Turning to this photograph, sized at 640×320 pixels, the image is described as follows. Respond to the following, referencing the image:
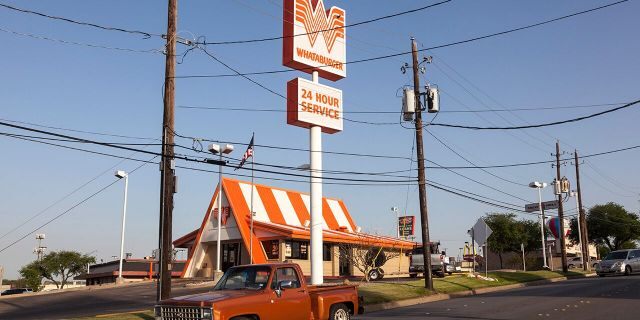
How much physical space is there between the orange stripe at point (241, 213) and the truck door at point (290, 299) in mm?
25495

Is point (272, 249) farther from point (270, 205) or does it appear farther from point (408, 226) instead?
point (408, 226)

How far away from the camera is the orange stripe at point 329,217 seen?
45781 millimetres

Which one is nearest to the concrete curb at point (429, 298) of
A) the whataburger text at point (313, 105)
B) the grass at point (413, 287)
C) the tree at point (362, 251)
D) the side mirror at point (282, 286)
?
the grass at point (413, 287)

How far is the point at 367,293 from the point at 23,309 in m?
15.6

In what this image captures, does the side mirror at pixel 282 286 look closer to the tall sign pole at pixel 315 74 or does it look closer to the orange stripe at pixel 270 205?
the tall sign pole at pixel 315 74

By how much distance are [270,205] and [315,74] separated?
18.0 m

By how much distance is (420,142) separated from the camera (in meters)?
27.5

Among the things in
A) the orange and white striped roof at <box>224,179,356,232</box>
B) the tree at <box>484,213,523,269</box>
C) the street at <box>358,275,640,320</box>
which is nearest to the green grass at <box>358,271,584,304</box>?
the street at <box>358,275,640,320</box>

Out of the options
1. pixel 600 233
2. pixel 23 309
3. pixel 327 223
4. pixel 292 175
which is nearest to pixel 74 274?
pixel 327 223

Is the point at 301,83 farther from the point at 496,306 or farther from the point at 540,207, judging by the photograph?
the point at 540,207

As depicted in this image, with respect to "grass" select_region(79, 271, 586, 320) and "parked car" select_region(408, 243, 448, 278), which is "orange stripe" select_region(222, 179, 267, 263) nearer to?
"parked car" select_region(408, 243, 448, 278)

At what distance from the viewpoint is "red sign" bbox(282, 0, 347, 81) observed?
981 inches

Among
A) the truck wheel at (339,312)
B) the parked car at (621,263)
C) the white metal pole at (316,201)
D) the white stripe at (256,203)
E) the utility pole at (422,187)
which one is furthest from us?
the white stripe at (256,203)

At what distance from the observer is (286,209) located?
4334cm
